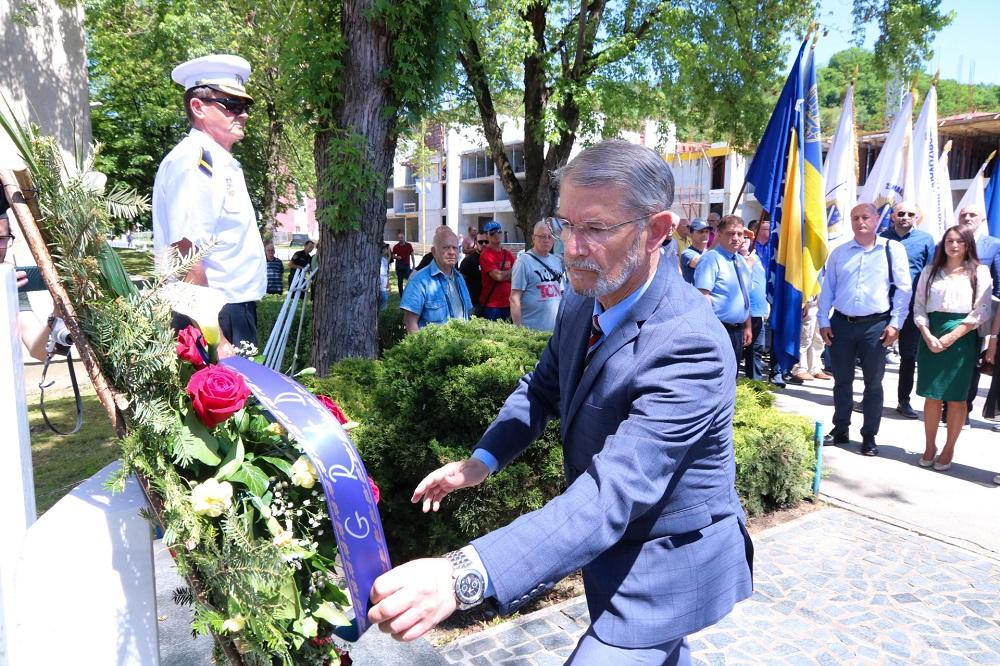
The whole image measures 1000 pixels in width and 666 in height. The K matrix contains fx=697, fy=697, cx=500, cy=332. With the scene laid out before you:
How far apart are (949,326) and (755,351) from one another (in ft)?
13.2

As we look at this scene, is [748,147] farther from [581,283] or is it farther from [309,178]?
[581,283]

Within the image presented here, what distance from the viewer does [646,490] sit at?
5.27 feet

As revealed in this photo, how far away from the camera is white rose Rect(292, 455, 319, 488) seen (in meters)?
1.67

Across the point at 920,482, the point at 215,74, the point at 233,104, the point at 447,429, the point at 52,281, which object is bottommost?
the point at 920,482

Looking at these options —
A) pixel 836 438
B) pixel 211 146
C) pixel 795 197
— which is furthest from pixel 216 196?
pixel 795 197

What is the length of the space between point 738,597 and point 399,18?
17.2 feet

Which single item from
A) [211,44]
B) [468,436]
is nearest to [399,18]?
[468,436]

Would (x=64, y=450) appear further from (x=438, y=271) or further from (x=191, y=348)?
(x=191, y=348)

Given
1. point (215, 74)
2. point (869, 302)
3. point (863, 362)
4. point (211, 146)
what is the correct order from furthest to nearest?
1. point (863, 362)
2. point (869, 302)
3. point (215, 74)
4. point (211, 146)

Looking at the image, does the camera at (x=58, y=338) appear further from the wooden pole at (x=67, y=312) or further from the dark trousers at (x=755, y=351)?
the dark trousers at (x=755, y=351)

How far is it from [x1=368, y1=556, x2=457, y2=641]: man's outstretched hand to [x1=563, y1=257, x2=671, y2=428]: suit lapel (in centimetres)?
66

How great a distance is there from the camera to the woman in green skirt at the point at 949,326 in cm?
590

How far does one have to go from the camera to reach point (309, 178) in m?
23.0

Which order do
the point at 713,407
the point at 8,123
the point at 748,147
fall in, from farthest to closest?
the point at 748,147
the point at 713,407
the point at 8,123
